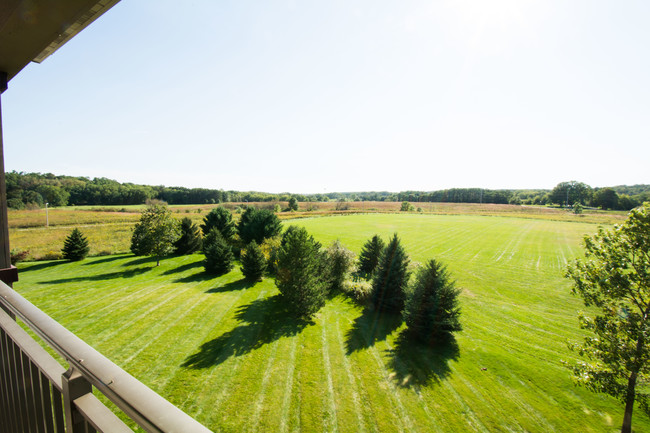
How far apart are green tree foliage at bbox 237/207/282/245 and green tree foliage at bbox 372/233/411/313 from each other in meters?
14.3

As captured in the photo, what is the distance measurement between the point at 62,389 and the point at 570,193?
288ft

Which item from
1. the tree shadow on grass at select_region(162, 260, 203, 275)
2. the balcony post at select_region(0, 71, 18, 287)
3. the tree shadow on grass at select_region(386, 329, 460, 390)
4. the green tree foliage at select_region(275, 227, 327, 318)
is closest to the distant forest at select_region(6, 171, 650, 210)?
the tree shadow on grass at select_region(162, 260, 203, 275)

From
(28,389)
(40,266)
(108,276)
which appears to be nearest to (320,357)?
(28,389)

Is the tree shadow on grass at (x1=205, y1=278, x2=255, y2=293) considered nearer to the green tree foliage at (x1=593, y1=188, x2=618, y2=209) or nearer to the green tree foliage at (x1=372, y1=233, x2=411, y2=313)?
the green tree foliage at (x1=372, y1=233, x2=411, y2=313)

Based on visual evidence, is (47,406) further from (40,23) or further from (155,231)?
(155,231)

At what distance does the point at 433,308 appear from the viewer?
13773mm

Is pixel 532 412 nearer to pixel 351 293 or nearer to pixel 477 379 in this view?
pixel 477 379

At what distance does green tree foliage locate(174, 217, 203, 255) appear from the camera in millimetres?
29073

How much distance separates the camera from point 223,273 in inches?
902

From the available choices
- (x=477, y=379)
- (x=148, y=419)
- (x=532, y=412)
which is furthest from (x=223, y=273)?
(x=148, y=419)

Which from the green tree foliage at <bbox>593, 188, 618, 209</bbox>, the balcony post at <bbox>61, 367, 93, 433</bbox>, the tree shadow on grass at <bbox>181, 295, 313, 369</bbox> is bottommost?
the tree shadow on grass at <bbox>181, 295, 313, 369</bbox>

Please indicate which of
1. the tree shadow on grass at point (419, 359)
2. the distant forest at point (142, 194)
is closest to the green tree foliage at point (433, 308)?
the tree shadow on grass at point (419, 359)

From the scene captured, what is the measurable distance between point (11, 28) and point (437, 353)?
15937 millimetres

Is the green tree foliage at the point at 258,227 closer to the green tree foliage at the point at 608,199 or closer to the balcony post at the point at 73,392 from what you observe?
the balcony post at the point at 73,392
